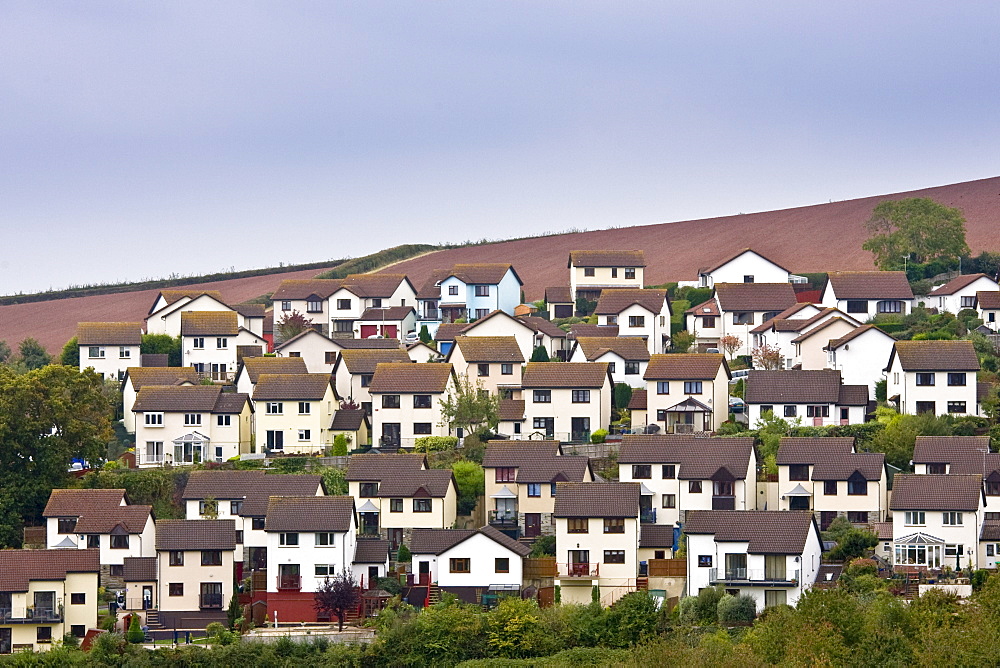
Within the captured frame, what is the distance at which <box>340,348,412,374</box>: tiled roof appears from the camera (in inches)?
3548

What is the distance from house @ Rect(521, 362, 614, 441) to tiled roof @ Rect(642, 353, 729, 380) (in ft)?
7.48

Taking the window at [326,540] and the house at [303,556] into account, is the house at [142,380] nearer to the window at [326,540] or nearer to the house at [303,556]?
the house at [303,556]

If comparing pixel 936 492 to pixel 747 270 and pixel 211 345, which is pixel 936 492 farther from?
pixel 211 345

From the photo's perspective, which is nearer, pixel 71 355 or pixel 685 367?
pixel 685 367

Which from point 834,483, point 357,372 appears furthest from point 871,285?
point 357,372

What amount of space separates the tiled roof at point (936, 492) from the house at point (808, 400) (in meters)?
11.2

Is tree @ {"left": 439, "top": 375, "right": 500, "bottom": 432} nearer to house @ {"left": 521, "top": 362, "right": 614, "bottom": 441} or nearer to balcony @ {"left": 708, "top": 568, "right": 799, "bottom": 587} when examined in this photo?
house @ {"left": 521, "top": 362, "right": 614, "bottom": 441}

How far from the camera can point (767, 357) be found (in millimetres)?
90812

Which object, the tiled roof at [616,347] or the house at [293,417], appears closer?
the house at [293,417]

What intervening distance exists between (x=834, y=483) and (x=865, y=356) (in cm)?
1397

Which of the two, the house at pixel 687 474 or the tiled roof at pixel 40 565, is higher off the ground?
the house at pixel 687 474

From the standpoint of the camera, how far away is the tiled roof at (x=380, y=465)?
7625 cm

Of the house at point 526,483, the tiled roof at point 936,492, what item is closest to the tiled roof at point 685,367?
the house at point 526,483

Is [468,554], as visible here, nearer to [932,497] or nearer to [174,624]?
[174,624]
